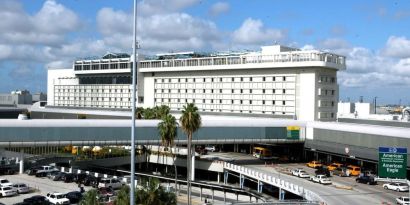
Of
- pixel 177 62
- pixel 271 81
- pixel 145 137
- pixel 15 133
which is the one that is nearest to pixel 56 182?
pixel 15 133

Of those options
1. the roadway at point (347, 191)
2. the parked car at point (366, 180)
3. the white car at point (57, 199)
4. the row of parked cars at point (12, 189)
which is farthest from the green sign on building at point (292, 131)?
the row of parked cars at point (12, 189)

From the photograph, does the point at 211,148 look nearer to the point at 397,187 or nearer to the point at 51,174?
the point at 51,174

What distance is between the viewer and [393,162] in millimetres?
38781

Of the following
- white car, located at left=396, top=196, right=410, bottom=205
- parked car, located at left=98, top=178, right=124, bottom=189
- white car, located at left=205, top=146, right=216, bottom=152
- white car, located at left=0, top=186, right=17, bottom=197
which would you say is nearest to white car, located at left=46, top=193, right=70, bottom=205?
white car, located at left=0, top=186, right=17, bottom=197

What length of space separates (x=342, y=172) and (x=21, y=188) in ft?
145

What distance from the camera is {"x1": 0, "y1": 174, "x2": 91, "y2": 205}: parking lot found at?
175 feet

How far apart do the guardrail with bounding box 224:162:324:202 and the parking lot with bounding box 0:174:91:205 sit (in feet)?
74.2

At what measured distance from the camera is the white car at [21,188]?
55.0m

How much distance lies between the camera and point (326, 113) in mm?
98625

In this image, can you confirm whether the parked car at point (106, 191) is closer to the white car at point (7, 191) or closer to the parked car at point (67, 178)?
the parked car at point (67, 178)

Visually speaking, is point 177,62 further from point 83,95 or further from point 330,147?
point 330,147

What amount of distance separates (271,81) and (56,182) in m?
56.3

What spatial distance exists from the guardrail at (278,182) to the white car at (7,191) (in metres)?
30.9

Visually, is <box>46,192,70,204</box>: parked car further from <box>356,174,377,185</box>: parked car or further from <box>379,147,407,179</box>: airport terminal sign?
<box>356,174,377,185</box>: parked car
